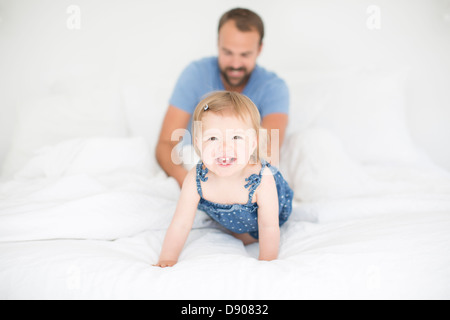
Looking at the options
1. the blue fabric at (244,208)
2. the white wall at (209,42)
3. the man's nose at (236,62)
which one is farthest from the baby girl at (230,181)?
the white wall at (209,42)

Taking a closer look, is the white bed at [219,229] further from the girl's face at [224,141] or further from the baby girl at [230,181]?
the girl's face at [224,141]

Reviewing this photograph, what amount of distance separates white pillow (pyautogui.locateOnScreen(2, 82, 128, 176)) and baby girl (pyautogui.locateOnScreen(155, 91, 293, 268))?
760 mm

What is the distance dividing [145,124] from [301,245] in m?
0.98

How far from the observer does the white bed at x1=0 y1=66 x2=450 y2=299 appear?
2.01ft

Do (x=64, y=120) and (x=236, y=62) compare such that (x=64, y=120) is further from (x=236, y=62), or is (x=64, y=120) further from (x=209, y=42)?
(x=209, y=42)

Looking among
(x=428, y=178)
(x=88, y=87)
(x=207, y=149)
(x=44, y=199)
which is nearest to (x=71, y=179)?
(x=44, y=199)

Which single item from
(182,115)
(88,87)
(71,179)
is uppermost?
(88,87)

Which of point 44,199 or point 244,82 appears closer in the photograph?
point 44,199

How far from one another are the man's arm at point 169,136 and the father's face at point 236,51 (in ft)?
0.87

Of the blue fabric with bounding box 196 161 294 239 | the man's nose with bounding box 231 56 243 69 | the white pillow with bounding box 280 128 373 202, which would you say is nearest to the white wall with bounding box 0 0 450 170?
the man's nose with bounding box 231 56 243 69

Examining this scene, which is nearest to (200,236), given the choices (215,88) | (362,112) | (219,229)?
(219,229)

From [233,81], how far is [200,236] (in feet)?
2.54

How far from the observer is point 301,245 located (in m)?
0.82
